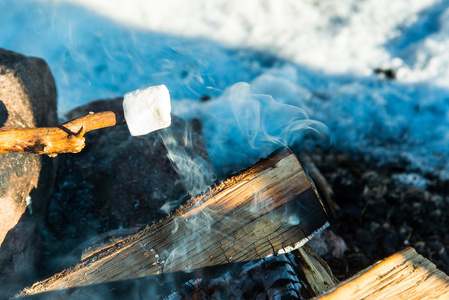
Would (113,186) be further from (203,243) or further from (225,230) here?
(225,230)

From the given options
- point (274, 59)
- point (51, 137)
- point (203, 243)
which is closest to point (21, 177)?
point (51, 137)

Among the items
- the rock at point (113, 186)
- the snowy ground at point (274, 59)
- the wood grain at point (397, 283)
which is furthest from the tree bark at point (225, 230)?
the snowy ground at point (274, 59)

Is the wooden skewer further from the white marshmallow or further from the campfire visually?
the white marshmallow

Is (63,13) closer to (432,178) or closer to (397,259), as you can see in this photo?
(397,259)

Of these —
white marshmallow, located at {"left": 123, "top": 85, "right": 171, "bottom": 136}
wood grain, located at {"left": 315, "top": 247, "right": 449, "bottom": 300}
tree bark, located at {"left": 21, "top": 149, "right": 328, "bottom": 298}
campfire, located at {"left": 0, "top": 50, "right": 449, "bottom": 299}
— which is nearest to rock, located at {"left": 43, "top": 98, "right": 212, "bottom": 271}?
campfire, located at {"left": 0, "top": 50, "right": 449, "bottom": 299}

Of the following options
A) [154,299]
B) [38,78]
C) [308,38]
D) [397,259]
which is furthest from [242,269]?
[308,38]

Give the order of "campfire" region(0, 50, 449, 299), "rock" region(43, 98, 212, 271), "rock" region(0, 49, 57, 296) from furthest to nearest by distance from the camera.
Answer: "rock" region(43, 98, 212, 271)
"rock" region(0, 49, 57, 296)
"campfire" region(0, 50, 449, 299)
